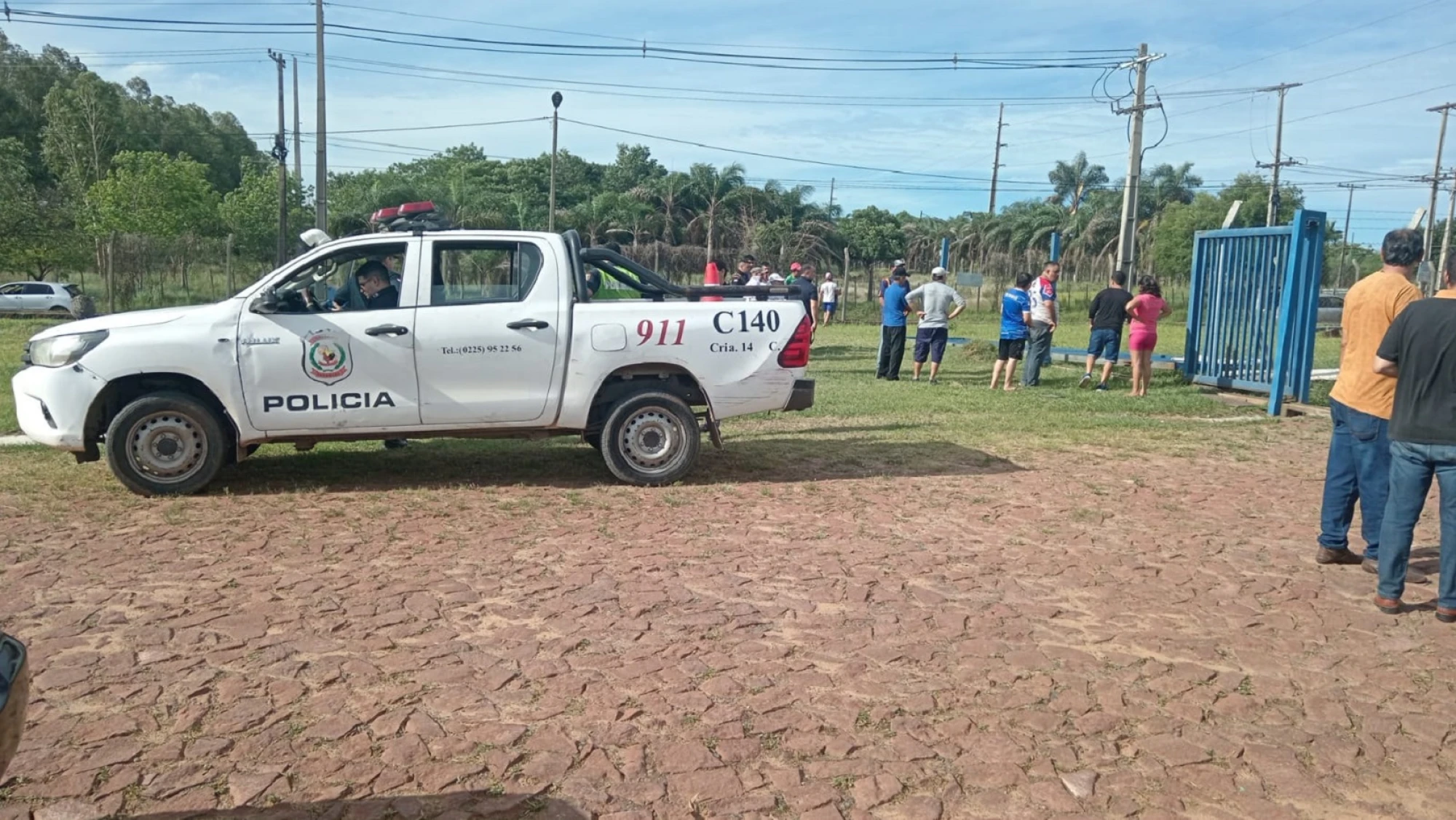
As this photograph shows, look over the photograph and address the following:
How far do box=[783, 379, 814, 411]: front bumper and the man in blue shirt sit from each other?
6.97 m

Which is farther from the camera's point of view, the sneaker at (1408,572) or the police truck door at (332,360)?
the police truck door at (332,360)

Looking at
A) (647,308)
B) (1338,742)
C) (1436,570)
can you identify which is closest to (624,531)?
(647,308)

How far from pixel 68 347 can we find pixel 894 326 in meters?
10.6

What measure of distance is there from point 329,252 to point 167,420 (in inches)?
61.8

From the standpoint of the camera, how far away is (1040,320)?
14352mm

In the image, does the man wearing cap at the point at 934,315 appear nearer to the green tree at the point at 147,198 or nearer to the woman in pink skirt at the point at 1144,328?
the woman in pink skirt at the point at 1144,328

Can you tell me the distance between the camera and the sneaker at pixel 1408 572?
588cm

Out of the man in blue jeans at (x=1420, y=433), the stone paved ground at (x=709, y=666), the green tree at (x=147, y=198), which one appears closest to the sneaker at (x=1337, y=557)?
the stone paved ground at (x=709, y=666)

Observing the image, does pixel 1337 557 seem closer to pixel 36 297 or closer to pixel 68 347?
pixel 68 347

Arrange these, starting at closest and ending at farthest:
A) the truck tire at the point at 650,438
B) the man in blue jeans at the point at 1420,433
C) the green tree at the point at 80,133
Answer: the man in blue jeans at the point at 1420,433 → the truck tire at the point at 650,438 → the green tree at the point at 80,133

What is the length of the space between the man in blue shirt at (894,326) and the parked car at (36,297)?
27403mm

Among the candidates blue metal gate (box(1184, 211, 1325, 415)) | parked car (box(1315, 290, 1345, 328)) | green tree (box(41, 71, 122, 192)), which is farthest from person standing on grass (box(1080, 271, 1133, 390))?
green tree (box(41, 71, 122, 192))

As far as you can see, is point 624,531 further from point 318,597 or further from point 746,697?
point 746,697

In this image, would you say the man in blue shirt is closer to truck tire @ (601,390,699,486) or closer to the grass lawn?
the grass lawn
